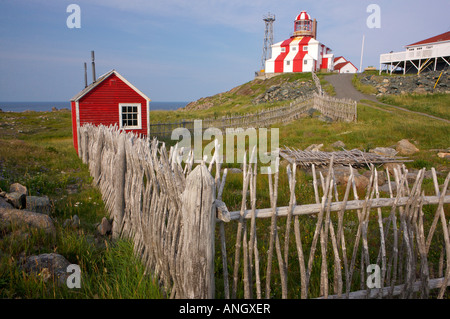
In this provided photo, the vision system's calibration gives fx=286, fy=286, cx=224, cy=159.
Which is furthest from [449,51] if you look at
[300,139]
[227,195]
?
[227,195]

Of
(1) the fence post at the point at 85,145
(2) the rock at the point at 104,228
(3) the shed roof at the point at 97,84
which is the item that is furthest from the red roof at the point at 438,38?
(2) the rock at the point at 104,228

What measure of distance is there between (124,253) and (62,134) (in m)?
22.4

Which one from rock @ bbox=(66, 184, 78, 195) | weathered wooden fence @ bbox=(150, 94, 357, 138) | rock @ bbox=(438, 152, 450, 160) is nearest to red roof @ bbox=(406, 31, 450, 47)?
weathered wooden fence @ bbox=(150, 94, 357, 138)

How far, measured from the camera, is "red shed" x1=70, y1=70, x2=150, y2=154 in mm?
13867

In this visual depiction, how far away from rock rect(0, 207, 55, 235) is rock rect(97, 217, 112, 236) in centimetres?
64

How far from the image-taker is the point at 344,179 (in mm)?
7348

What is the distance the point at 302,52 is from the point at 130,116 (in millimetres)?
40555

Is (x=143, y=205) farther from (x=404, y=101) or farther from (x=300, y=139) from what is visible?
(x=404, y=101)

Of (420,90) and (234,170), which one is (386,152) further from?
(420,90)

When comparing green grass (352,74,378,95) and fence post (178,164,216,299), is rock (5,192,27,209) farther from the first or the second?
green grass (352,74,378,95)

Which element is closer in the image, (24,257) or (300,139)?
(24,257)

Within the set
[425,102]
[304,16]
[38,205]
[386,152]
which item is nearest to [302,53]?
[304,16]

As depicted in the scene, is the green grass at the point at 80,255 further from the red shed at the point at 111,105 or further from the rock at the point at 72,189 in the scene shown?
the red shed at the point at 111,105
